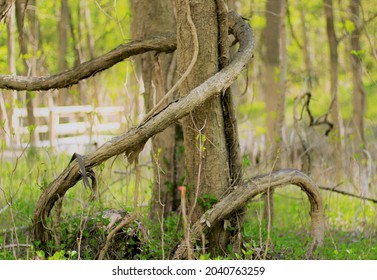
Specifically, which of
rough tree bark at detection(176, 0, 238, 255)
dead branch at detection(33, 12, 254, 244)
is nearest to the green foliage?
rough tree bark at detection(176, 0, 238, 255)

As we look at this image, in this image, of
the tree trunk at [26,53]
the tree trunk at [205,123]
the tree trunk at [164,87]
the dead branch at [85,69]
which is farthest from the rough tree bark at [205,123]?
the tree trunk at [164,87]

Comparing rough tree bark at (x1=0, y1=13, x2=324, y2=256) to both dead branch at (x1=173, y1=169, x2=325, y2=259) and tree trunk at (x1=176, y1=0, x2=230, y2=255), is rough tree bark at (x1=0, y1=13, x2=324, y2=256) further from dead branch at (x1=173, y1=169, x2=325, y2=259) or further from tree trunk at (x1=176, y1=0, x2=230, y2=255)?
tree trunk at (x1=176, y1=0, x2=230, y2=255)

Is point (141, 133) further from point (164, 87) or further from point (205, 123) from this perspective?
point (164, 87)

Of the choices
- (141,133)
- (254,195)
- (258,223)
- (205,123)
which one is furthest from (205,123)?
(258,223)

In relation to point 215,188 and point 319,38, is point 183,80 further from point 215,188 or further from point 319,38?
point 319,38

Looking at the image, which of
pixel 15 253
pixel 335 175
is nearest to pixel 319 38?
pixel 335 175

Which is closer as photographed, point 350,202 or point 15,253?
point 15,253

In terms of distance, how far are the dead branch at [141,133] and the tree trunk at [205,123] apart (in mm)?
214

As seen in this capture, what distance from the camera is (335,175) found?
9273 mm

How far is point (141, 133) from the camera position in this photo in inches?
196

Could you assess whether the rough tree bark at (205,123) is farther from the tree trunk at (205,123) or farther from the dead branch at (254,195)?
the dead branch at (254,195)

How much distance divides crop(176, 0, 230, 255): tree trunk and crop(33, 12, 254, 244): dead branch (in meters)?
0.21
